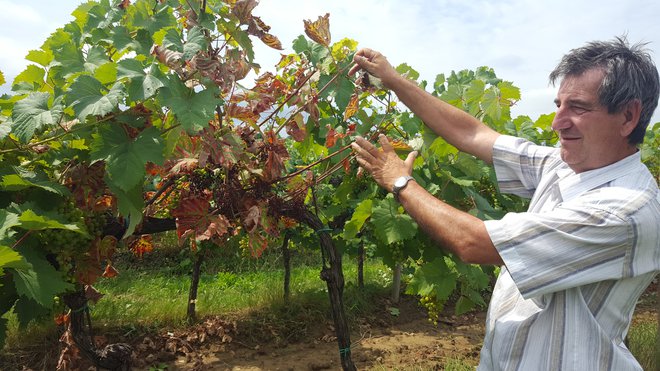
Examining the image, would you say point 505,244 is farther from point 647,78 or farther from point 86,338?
point 86,338

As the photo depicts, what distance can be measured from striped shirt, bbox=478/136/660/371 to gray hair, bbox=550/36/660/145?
190 mm

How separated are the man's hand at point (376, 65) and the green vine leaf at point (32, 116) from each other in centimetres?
131

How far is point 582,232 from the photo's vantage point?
155 cm

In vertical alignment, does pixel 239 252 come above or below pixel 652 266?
above

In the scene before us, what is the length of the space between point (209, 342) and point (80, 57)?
3.88 m

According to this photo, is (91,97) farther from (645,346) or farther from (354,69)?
(645,346)

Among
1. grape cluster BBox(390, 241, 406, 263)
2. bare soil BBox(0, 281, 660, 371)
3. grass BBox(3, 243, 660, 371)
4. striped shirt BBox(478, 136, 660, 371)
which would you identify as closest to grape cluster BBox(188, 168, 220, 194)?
striped shirt BBox(478, 136, 660, 371)

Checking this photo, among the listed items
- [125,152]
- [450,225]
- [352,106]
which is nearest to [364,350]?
[352,106]

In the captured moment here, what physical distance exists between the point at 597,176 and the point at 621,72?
353 mm

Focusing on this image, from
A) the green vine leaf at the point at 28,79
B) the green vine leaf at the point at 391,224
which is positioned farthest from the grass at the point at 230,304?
the green vine leaf at the point at 28,79

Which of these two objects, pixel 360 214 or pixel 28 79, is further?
pixel 360 214

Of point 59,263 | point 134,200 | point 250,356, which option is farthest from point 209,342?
point 134,200

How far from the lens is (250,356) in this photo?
505 cm

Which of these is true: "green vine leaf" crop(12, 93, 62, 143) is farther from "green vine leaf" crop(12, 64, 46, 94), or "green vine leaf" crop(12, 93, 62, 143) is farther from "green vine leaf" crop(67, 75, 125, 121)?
"green vine leaf" crop(12, 64, 46, 94)
